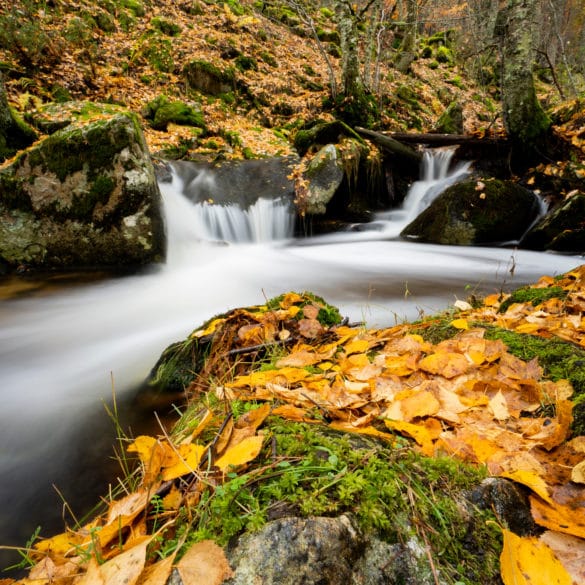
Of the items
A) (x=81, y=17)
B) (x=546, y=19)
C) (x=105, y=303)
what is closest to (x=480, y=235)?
(x=105, y=303)

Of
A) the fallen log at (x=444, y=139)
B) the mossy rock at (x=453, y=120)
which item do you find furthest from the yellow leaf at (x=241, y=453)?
the mossy rock at (x=453, y=120)

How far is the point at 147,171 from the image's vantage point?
5754 mm

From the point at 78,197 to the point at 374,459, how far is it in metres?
6.08

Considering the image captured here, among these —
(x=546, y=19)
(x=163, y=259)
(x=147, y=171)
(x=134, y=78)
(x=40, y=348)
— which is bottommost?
(x=40, y=348)

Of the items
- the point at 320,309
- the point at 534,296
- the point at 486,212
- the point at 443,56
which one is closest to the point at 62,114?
the point at 320,309

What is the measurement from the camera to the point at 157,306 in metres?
5.13

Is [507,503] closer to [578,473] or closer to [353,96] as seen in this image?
[578,473]

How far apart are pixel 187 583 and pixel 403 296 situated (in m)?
4.79

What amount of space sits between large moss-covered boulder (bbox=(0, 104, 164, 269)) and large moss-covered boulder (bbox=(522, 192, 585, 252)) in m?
7.02

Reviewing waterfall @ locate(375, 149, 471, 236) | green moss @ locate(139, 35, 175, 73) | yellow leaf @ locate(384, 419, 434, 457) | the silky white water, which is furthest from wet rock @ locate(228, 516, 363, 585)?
green moss @ locate(139, 35, 175, 73)

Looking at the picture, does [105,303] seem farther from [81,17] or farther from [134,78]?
[81,17]

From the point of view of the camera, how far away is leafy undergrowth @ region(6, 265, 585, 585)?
2.47 ft

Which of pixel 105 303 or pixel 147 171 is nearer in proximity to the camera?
pixel 105 303

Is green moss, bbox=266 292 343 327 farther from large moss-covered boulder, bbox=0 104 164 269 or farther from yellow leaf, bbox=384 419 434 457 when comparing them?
large moss-covered boulder, bbox=0 104 164 269
